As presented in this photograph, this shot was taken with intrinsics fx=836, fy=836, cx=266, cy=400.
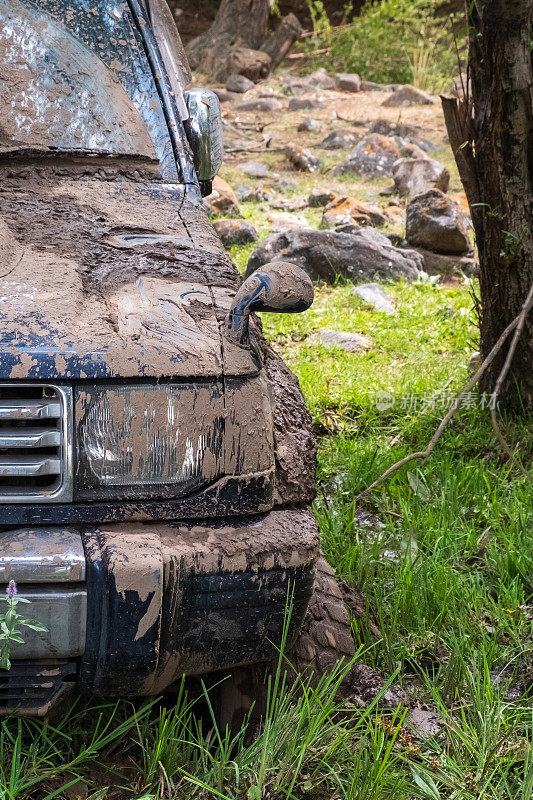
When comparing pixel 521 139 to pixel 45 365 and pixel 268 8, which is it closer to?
pixel 45 365

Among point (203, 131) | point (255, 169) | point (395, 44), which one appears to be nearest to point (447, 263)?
point (255, 169)

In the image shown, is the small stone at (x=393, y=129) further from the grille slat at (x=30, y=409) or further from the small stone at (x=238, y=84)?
the grille slat at (x=30, y=409)

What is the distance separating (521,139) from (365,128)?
8.19 metres

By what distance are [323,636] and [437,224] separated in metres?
5.19

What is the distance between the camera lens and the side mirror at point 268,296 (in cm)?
182

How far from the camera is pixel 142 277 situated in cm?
205

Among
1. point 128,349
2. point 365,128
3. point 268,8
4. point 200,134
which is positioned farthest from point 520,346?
point 268,8

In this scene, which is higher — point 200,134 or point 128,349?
point 200,134

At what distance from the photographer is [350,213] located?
755cm

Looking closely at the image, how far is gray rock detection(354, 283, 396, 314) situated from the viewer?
5770mm

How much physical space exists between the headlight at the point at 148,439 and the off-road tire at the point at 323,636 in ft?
2.16

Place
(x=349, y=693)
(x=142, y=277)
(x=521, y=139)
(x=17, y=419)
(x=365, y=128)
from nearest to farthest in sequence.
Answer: (x=17, y=419), (x=142, y=277), (x=349, y=693), (x=521, y=139), (x=365, y=128)

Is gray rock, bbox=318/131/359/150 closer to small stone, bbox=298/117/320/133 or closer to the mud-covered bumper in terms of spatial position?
small stone, bbox=298/117/320/133

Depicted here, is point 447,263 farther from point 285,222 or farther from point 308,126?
point 308,126
